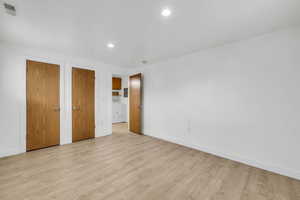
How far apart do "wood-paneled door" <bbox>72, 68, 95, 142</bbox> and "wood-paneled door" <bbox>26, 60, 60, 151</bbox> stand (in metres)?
0.40

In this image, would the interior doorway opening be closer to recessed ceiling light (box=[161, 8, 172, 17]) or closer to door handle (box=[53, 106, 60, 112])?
door handle (box=[53, 106, 60, 112])

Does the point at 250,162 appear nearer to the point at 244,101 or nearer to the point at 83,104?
the point at 244,101

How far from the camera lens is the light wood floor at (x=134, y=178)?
1682 mm

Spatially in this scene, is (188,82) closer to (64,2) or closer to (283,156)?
(283,156)

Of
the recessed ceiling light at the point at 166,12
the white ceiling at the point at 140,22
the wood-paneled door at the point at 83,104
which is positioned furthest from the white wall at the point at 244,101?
the wood-paneled door at the point at 83,104

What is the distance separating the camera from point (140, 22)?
2000 mm

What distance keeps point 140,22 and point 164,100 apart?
245cm

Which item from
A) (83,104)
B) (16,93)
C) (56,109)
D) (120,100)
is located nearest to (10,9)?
(16,93)

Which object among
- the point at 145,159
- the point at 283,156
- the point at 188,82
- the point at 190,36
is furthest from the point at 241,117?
the point at 145,159

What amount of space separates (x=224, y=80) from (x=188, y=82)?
2.87 feet

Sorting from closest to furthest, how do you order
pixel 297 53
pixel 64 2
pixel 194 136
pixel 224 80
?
pixel 64 2
pixel 297 53
pixel 224 80
pixel 194 136

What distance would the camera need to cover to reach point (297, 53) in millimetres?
2023

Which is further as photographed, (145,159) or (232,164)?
(145,159)

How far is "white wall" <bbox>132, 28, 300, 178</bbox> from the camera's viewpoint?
6.84ft
